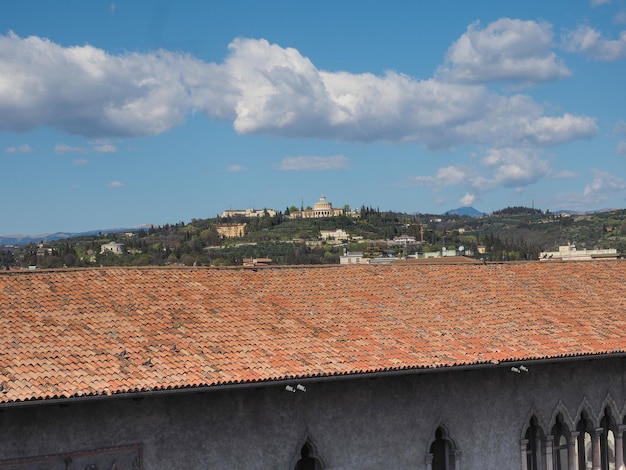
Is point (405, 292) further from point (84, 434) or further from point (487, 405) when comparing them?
point (84, 434)

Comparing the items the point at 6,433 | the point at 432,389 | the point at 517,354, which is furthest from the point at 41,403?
the point at 517,354

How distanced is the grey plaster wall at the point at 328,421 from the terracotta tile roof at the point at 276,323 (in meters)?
0.76

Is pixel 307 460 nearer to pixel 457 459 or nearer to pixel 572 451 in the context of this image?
pixel 457 459

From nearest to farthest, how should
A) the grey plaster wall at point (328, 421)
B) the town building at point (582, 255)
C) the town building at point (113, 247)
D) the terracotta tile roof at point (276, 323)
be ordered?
the grey plaster wall at point (328, 421)
the terracotta tile roof at point (276, 323)
the town building at point (582, 255)
the town building at point (113, 247)

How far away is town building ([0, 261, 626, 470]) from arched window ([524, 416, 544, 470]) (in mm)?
48

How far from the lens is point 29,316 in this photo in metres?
18.5

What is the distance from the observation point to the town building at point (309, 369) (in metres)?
17.3

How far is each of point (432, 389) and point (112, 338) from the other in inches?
292

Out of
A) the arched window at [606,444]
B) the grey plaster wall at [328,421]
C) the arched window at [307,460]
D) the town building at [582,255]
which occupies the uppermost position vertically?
the town building at [582,255]

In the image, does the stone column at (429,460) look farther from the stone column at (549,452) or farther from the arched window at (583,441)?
the arched window at (583,441)

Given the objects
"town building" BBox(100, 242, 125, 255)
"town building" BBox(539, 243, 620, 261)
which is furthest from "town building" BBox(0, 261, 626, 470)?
"town building" BBox(100, 242, 125, 255)

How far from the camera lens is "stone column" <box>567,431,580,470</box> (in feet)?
76.3

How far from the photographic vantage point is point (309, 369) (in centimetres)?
1875

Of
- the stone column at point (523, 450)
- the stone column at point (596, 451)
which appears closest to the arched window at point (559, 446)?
the stone column at point (596, 451)
